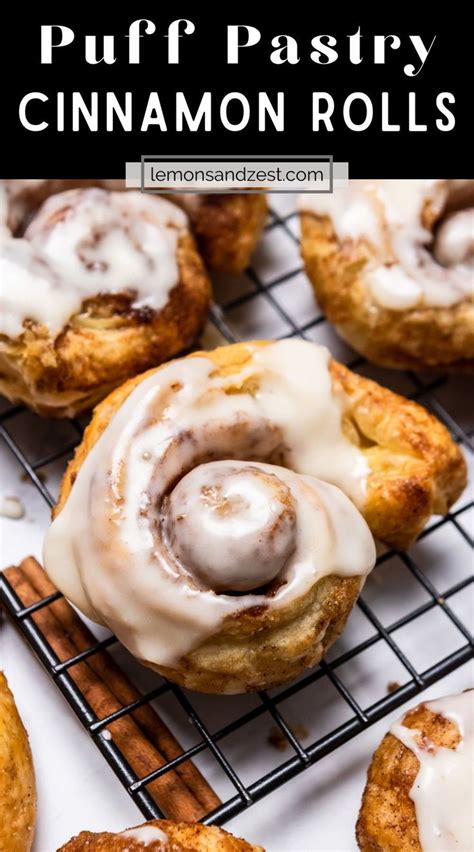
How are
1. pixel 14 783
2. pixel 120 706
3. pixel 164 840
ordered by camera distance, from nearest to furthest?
1. pixel 164 840
2. pixel 14 783
3. pixel 120 706

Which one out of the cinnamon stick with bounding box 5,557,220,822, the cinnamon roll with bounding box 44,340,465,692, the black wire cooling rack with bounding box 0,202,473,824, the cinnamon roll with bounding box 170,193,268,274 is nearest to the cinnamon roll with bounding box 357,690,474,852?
the black wire cooling rack with bounding box 0,202,473,824

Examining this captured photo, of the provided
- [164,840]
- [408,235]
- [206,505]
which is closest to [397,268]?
[408,235]

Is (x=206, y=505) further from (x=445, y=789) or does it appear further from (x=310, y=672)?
(x=445, y=789)

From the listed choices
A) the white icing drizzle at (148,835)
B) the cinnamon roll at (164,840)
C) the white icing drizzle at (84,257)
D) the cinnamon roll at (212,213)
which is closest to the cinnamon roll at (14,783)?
the cinnamon roll at (164,840)

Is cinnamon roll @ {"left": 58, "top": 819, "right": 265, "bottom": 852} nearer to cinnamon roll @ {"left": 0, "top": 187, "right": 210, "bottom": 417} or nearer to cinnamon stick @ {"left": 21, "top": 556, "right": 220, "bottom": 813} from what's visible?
cinnamon stick @ {"left": 21, "top": 556, "right": 220, "bottom": 813}

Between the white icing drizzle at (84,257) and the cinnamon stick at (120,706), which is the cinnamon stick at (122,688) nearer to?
the cinnamon stick at (120,706)

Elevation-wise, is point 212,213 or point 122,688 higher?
point 212,213
